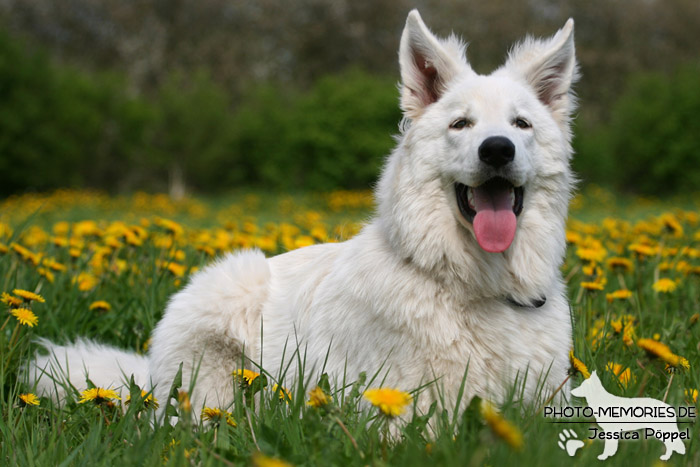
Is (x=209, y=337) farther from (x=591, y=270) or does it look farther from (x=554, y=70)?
(x=591, y=270)

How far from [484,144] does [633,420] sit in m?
1.15

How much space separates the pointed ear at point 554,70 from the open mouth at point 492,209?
581mm

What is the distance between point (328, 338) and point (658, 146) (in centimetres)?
1979

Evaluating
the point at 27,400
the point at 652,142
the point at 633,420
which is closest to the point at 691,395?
the point at 633,420

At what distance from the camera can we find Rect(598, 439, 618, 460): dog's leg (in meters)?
1.94

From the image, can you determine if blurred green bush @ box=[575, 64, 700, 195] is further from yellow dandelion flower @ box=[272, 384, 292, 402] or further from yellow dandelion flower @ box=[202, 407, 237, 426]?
yellow dandelion flower @ box=[202, 407, 237, 426]

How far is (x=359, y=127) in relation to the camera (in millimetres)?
20062

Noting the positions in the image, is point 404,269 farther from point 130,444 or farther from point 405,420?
point 130,444

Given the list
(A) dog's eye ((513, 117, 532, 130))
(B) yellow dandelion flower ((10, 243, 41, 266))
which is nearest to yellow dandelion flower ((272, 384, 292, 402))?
(A) dog's eye ((513, 117, 532, 130))

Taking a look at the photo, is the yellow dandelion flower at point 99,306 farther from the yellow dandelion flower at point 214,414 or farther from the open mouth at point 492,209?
the open mouth at point 492,209

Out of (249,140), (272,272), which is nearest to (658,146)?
(249,140)

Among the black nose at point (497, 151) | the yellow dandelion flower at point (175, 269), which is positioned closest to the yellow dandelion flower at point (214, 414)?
the black nose at point (497, 151)

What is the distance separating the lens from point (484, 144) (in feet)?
8.30

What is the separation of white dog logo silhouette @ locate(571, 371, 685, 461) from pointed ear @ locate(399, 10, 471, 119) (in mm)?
1501
